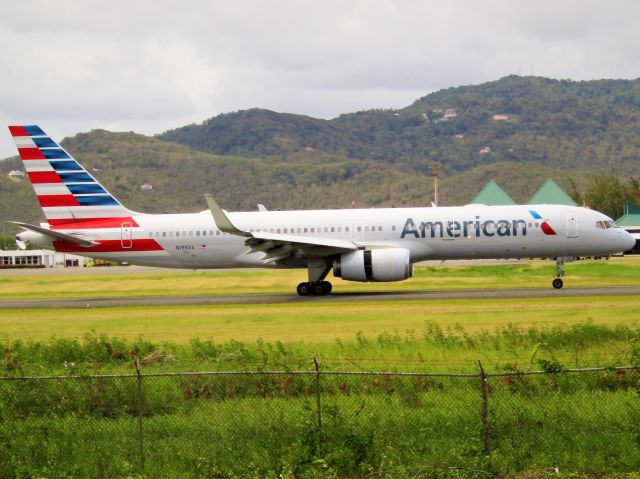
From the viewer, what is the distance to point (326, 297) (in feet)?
125

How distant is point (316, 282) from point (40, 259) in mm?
86785

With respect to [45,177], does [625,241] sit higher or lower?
lower

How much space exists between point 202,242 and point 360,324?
48.3 ft

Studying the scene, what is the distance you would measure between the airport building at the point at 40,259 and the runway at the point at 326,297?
7278 cm

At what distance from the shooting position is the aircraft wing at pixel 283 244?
3622 centimetres

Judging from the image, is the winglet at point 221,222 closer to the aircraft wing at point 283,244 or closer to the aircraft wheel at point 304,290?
the aircraft wing at point 283,244

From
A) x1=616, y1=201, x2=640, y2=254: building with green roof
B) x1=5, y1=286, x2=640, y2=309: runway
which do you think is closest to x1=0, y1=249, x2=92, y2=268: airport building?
x1=616, y1=201, x2=640, y2=254: building with green roof

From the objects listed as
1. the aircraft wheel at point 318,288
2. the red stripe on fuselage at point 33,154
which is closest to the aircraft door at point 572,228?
the aircraft wheel at point 318,288

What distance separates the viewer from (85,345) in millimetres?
23547

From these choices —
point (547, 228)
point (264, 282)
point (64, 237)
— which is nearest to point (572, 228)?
point (547, 228)

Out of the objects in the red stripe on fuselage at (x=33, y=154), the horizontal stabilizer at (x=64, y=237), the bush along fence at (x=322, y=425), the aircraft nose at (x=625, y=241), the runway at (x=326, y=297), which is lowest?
the bush along fence at (x=322, y=425)

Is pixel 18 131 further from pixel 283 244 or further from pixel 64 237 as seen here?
pixel 283 244

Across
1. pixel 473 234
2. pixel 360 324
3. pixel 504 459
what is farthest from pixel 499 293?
pixel 504 459

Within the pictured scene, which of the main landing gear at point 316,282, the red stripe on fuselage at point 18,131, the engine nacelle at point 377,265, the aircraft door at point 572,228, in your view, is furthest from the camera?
the red stripe on fuselage at point 18,131
